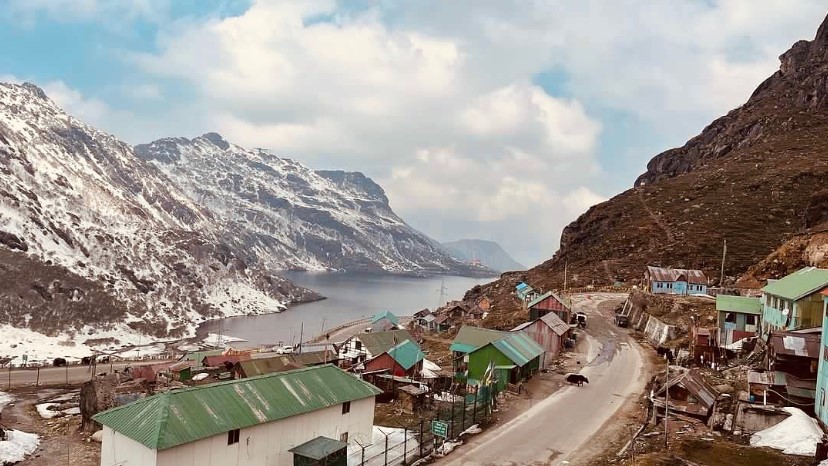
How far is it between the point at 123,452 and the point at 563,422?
23455 millimetres

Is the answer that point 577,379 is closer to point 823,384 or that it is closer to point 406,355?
point 406,355

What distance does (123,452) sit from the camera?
24.0 meters

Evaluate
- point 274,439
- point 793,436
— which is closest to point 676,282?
point 793,436

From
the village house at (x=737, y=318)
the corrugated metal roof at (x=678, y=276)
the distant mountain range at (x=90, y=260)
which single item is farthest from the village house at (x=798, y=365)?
the distant mountain range at (x=90, y=260)

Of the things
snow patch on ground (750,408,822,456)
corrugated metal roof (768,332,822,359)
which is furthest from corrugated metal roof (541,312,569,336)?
snow patch on ground (750,408,822,456)

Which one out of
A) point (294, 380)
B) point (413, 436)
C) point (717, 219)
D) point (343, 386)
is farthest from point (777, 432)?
point (717, 219)

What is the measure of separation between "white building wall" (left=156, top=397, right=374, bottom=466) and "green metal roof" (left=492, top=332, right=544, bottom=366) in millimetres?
15963

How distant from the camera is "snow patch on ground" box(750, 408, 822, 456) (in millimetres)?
26078

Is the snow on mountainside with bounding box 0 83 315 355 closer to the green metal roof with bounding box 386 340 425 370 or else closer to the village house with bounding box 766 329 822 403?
the green metal roof with bounding box 386 340 425 370

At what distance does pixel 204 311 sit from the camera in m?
153

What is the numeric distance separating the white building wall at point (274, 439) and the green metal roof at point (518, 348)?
628 inches

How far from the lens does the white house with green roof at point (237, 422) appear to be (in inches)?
915

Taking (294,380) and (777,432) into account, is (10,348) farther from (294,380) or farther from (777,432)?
(777,432)

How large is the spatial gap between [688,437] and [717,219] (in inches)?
3790
